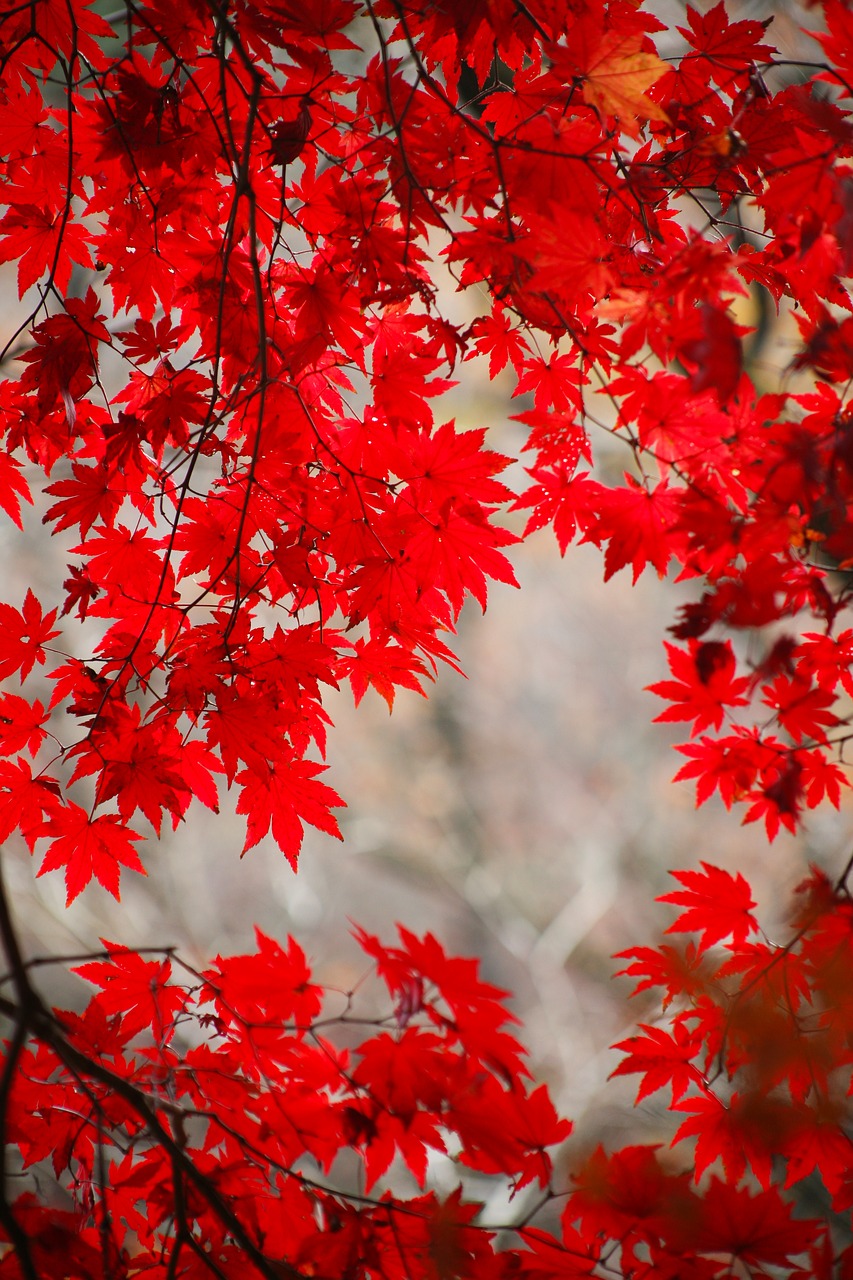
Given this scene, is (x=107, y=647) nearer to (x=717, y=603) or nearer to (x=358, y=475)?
(x=358, y=475)

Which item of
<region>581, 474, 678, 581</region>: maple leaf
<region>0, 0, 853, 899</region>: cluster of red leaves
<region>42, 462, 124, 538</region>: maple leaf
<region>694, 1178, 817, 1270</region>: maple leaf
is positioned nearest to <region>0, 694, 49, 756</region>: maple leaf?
<region>0, 0, 853, 899</region>: cluster of red leaves

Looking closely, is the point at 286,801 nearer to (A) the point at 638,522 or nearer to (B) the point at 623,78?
(A) the point at 638,522

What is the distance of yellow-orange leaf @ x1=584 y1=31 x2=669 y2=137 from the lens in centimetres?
112

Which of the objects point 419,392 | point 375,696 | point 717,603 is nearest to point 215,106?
point 419,392

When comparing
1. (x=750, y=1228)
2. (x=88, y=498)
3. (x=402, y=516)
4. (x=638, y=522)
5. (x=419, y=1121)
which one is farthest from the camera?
(x=88, y=498)

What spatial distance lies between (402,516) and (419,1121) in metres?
0.82

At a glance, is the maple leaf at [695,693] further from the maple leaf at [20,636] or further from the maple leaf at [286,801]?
the maple leaf at [20,636]

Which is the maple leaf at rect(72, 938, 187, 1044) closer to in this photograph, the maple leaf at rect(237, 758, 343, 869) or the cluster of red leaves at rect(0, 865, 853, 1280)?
the cluster of red leaves at rect(0, 865, 853, 1280)

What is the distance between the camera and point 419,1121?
3.71 ft

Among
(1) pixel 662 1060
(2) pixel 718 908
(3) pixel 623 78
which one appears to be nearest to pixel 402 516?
(3) pixel 623 78

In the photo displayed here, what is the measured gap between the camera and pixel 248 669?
54.3 inches

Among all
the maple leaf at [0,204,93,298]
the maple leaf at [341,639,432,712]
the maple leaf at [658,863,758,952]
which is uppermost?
the maple leaf at [0,204,93,298]

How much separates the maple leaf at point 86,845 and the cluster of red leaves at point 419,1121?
0.48 ft

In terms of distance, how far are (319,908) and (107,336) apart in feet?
20.9
